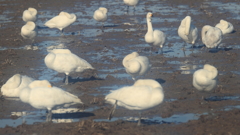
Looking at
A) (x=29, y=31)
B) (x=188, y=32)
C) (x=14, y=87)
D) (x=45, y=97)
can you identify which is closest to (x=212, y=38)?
(x=188, y=32)

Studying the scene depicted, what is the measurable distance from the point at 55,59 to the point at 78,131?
359 cm

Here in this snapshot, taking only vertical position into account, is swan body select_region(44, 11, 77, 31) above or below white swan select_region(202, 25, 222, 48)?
above

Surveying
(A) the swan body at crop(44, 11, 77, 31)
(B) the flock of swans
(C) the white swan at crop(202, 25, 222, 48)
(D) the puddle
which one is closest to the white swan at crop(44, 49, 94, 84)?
(B) the flock of swans

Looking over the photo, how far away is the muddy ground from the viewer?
8.37 metres

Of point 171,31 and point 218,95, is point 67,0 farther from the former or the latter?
point 218,95

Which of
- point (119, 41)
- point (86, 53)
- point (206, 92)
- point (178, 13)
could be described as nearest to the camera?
point (206, 92)

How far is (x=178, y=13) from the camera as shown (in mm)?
24391

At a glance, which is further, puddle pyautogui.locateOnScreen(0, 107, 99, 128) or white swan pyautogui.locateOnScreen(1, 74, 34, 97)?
white swan pyautogui.locateOnScreen(1, 74, 34, 97)

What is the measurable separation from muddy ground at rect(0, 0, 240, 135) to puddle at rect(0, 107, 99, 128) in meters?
0.15

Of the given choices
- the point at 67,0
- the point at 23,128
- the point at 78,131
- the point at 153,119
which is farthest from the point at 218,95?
the point at 67,0

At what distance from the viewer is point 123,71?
12.9m

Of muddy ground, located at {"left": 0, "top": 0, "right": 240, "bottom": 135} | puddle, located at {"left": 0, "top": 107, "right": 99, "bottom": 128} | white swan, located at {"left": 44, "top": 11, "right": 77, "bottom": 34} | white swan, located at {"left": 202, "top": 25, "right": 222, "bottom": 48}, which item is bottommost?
puddle, located at {"left": 0, "top": 107, "right": 99, "bottom": 128}

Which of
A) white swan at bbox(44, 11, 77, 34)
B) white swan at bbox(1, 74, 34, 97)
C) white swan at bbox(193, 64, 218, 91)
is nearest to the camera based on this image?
white swan at bbox(193, 64, 218, 91)

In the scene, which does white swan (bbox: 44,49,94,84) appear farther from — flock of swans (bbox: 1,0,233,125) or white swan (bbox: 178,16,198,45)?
white swan (bbox: 178,16,198,45)
